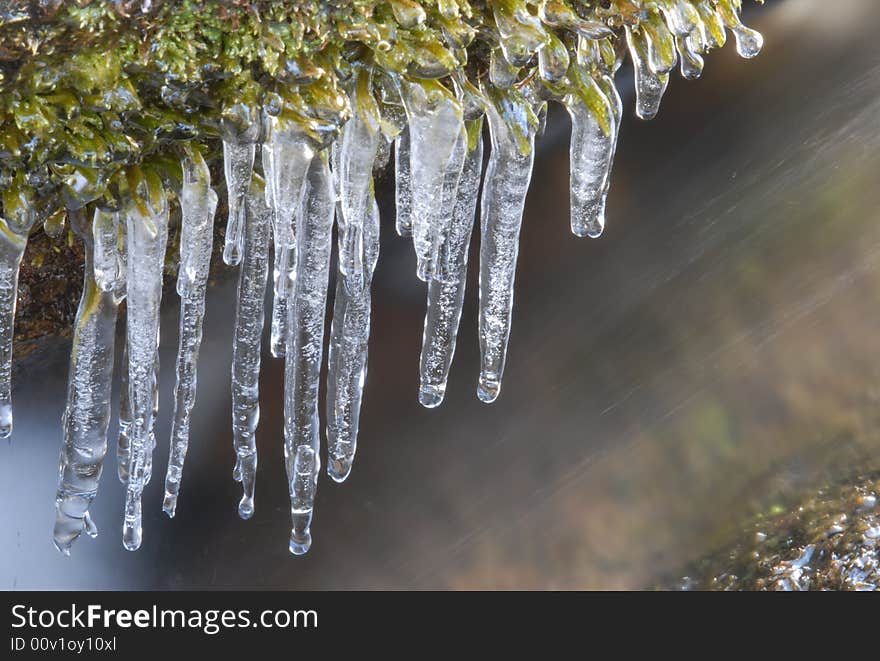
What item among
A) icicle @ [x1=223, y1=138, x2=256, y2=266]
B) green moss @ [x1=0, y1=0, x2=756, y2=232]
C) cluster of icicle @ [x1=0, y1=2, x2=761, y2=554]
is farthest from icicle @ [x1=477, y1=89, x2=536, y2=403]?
icicle @ [x1=223, y1=138, x2=256, y2=266]

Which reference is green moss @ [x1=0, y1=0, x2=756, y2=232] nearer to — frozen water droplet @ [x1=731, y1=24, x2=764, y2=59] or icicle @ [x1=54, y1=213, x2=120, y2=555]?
icicle @ [x1=54, y1=213, x2=120, y2=555]

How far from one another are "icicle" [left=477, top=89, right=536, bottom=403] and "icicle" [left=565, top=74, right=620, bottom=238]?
0.11 meters

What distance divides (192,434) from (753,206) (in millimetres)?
1755

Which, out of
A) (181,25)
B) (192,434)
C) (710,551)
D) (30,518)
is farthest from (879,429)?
(30,518)

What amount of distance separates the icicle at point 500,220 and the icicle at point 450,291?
44 millimetres

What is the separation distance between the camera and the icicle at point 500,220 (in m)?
1.83

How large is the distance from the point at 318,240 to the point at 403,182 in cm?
30

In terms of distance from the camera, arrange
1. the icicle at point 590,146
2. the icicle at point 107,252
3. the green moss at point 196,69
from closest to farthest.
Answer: the green moss at point 196,69 → the icicle at point 107,252 → the icicle at point 590,146

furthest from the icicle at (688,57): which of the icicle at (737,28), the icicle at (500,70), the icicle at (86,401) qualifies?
the icicle at (86,401)

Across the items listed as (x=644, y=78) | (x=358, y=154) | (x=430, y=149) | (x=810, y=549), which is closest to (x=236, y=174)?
(x=358, y=154)

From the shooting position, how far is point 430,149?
65.0 inches

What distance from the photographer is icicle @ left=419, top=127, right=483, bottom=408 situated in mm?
1949

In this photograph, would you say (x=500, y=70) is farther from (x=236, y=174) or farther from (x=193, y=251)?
(x=193, y=251)

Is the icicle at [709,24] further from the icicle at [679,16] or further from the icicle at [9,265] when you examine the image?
the icicle at [9,265]
